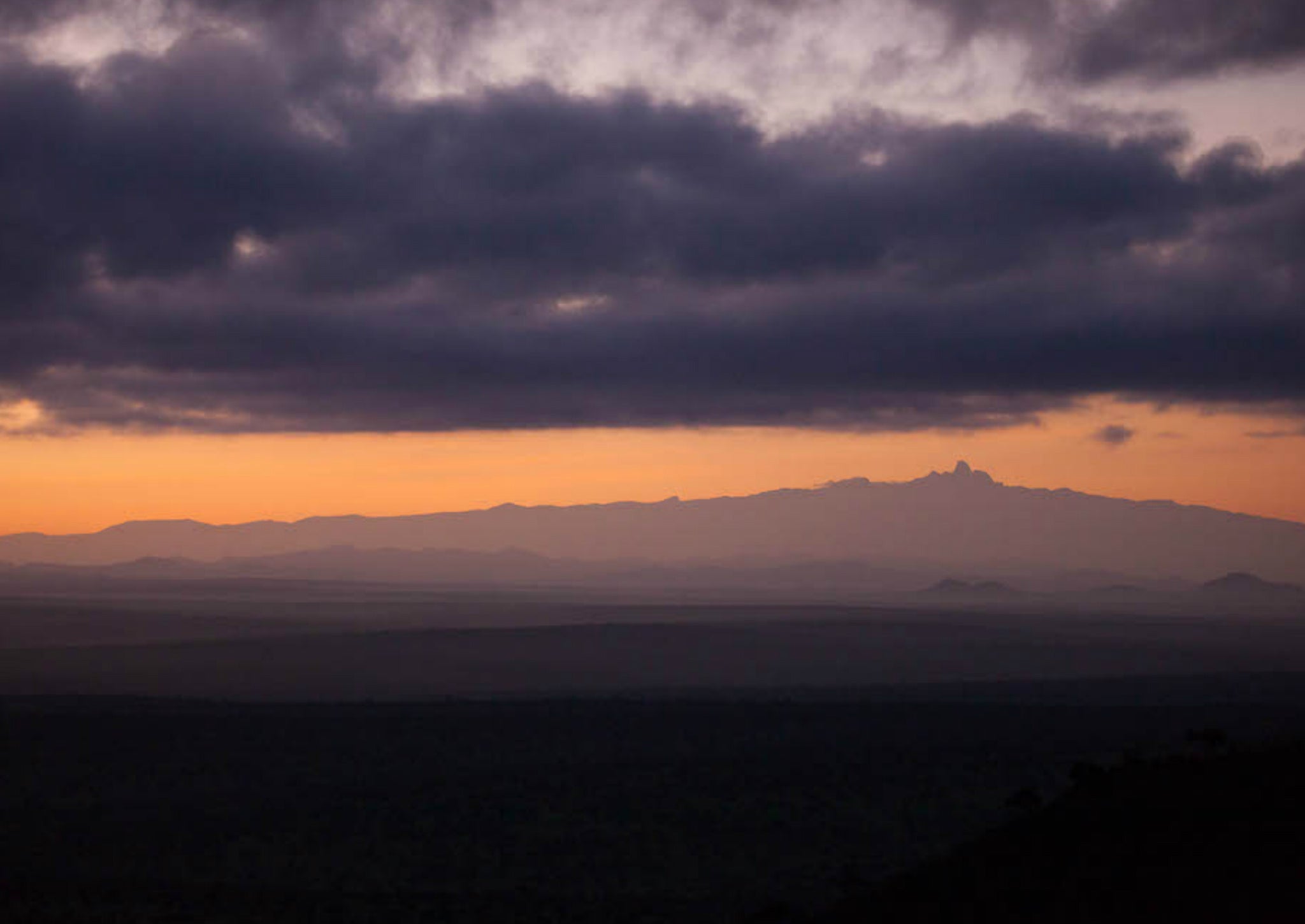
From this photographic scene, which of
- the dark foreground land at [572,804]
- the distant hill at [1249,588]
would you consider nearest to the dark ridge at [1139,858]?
the dark foreground land at [572,804]

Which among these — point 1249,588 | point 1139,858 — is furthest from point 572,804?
point 1249,588

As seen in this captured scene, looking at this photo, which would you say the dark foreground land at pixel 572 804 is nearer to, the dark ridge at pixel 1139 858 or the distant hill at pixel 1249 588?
the dark ridge at pixel 1139 858

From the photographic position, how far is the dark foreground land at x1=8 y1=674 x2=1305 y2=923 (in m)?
16.6

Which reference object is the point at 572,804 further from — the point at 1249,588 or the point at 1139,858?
the point at 1249,588

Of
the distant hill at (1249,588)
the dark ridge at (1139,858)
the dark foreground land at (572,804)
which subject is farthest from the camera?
the distant hill at (1249,588)

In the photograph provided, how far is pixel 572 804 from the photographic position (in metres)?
24.0

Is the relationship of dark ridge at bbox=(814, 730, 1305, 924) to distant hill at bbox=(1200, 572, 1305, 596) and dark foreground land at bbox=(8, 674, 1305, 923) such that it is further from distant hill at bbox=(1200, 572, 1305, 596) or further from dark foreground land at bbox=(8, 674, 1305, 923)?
distant hill at bbox=(1200, 572, 1305, 596)

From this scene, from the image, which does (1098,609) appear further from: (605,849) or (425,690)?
(605,849)

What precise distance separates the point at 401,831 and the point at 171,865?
3.80 m

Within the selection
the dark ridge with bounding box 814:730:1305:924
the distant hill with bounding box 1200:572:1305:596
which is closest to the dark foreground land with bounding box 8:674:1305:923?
the dark ridge with bounding box 814:730:1305:924

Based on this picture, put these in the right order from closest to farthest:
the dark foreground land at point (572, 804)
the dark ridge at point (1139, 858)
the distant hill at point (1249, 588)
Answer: the dark ridge at point (1139, 858), the dark foreground land at point (572, 804), the distant hill at point (1249, 588)

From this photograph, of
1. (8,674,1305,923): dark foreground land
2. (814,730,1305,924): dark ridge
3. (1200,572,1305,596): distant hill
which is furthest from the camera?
(1200,572,1305,596): distant hill

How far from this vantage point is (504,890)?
18.5m

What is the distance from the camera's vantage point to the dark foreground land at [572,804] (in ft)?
54.5
